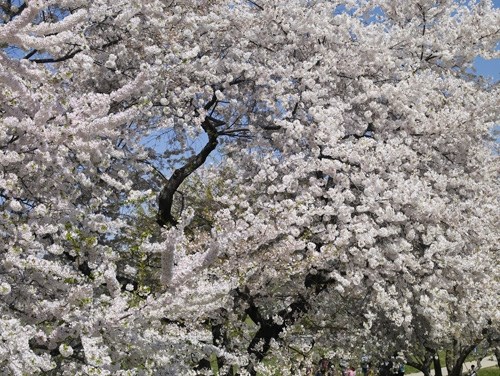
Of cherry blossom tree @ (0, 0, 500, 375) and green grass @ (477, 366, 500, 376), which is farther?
green grass @ (477, 366, 500, 376)

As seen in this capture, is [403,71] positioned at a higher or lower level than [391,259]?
higher

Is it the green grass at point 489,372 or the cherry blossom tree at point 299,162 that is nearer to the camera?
the cherry blossom tree at point 299,162

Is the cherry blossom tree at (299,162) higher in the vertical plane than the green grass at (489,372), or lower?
higher

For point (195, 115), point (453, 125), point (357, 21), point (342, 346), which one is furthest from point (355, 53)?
point (342, 346)

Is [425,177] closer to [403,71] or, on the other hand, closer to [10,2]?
[403,71]

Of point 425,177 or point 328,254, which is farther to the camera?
point 425,177

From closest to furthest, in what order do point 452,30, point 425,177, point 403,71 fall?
point 425,177 < point 403,71 < point 452,30

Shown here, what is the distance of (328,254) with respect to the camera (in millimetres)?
9484

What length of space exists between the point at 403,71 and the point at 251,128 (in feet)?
9.78

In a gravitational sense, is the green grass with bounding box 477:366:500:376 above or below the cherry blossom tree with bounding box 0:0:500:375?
below

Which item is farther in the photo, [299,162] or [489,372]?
[489,372]

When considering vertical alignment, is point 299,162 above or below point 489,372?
above

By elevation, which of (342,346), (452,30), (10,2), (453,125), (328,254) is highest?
(452,30)

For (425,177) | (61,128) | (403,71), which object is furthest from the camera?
(403,71)
